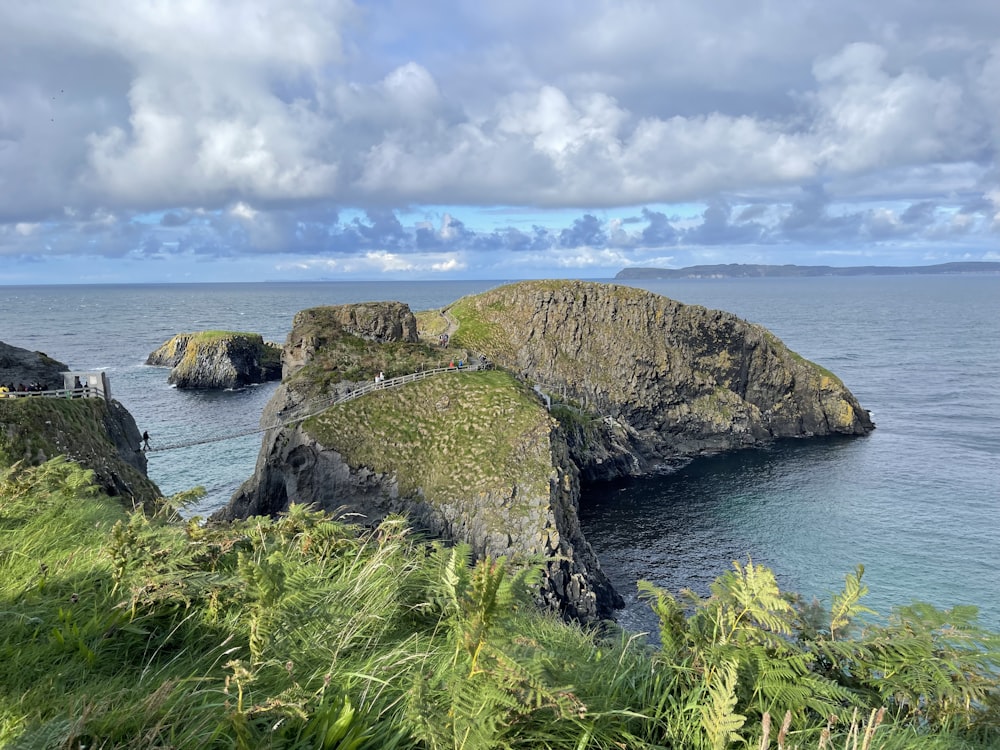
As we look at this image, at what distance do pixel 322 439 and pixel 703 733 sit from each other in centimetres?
3731

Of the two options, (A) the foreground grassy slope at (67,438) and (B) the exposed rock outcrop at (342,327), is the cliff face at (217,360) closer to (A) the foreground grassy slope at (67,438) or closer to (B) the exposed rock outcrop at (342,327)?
(B) the exposed rock outcrop at (342,327)

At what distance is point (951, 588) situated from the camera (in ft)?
116

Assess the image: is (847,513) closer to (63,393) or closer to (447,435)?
(447,435)

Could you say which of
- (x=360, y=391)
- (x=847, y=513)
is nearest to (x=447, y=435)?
(x=360, y=391)

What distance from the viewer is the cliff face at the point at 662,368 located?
73.3 meters

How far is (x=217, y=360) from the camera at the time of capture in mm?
95125

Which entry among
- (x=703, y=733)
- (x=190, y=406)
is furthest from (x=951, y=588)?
(x=190, y=406)

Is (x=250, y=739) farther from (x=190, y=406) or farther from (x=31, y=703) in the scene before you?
(x=190, y=406)

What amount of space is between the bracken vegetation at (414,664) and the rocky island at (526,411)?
76.2 inches

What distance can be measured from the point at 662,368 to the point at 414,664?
75395 mm

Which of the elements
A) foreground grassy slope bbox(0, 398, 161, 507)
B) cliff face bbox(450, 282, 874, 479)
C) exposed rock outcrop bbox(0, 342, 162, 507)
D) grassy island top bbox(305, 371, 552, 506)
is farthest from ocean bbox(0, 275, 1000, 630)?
foreground grassy slope bbox(0, 398, 161, 507)

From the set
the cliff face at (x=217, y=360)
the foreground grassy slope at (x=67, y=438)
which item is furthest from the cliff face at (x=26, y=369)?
the cliff face at (x=217, y=360)

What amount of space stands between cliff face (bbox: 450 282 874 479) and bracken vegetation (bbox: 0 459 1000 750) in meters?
63.2

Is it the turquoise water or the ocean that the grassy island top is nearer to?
the ocean
